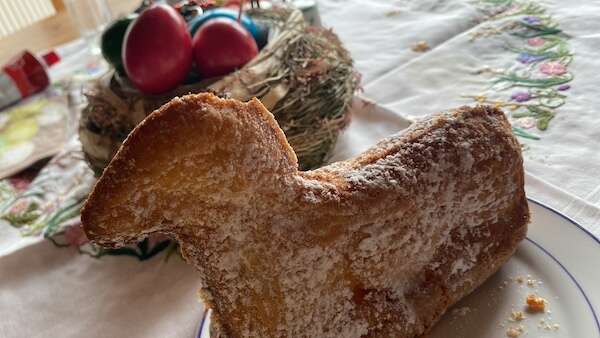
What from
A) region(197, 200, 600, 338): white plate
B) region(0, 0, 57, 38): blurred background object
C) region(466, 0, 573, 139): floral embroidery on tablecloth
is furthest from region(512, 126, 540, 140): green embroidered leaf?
region(0, 0, 57, 38): blurred background object

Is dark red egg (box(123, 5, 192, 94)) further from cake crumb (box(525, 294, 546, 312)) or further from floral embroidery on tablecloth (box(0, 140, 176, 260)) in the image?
cake crumb (box(525, 294, 546, 312))

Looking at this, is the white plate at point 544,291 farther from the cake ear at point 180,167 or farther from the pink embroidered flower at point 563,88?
the pink embroidered flower at point 563,88

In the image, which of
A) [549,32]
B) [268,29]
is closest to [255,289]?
[268,29]

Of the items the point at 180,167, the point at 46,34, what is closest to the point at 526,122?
the point at 180,167

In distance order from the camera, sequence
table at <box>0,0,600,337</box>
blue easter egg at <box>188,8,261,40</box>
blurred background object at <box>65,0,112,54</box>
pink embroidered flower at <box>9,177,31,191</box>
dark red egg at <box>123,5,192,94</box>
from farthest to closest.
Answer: blurred background object at <box>65,0,112,54</box> → pink embroidered flower at <box>9,177,31,191</box> → blue easter egg at <box>188,8,261,40</box> → dark red egg at <box>123,5,192,94</box> → table at <box>0,0,600,337</box>

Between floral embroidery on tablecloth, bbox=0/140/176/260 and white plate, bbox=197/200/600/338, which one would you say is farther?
floral embroidery on tablecloth, bbox=0/140/176/260

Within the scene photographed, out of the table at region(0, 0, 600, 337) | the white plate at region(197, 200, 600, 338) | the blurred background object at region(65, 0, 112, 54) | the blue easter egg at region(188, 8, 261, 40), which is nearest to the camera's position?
the white plate at region(197, 200, 600, 338)

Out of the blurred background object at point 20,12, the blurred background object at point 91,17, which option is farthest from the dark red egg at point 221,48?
the blurred background object at point 20,12
